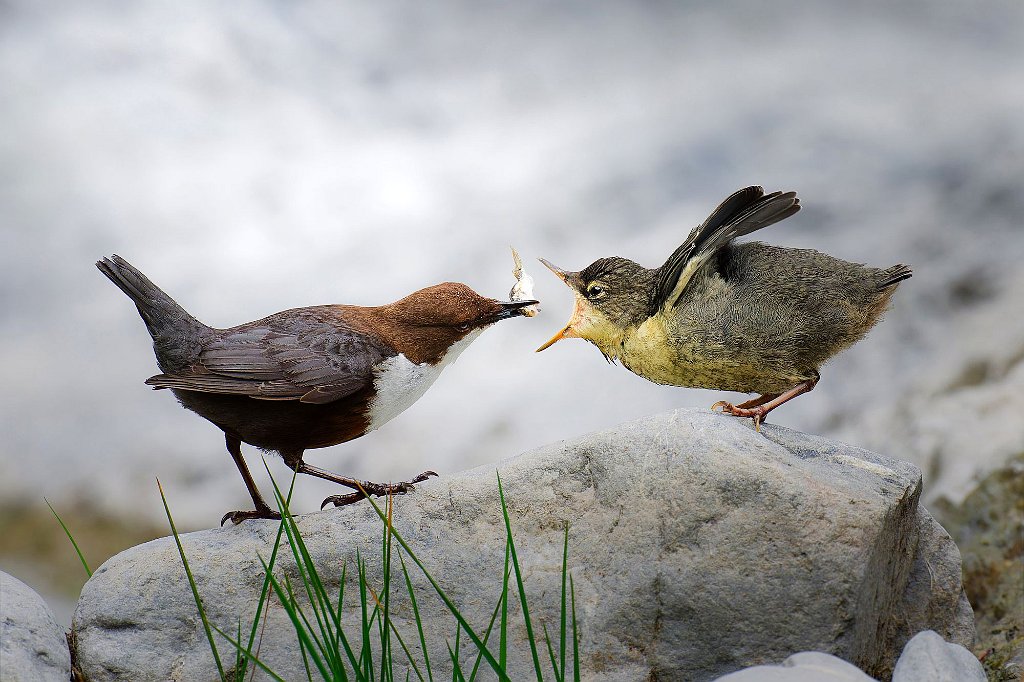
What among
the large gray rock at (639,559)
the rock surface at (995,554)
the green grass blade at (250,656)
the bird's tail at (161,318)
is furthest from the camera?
the rock surface at (995,554)

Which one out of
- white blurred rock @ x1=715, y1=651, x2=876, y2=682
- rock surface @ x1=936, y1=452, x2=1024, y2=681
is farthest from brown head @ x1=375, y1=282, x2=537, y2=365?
rock surface @ x1=936, y1=452, x2=1024, y2=681

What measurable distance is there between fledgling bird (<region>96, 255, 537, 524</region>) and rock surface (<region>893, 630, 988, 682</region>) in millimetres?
1725

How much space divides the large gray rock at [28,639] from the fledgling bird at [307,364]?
28.3 inches

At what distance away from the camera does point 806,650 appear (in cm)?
325

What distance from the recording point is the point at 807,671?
10.1ft

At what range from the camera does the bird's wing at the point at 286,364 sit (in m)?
3.60

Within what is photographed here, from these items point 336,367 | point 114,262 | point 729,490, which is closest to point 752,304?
point 729,490

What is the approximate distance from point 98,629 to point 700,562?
6.71ft

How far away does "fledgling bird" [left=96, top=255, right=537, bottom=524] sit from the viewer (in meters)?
3.65

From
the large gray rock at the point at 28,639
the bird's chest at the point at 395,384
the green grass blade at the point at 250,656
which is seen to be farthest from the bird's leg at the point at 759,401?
the large gray rock at the point at 28,639

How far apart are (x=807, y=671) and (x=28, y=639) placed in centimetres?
251

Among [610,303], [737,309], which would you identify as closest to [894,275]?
[737,309]

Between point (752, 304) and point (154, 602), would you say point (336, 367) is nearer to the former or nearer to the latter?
point (154, 602)

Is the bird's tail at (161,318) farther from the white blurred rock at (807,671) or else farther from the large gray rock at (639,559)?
the white blurred rock at (807,671)
